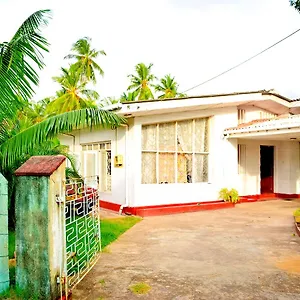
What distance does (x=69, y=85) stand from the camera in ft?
88.6

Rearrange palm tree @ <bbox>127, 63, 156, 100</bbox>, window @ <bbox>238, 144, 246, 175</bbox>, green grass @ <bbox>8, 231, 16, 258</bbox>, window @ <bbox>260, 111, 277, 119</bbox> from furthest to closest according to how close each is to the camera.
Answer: palm tree @ <bbox>127, 63, 156, 100</bbox>, window @ <bbox>260, 111, 277, 119</bbox>, window @ <bbox>238, 144, 246, 175</bbox>, green grass @ <bbox>8, 231, 16, 258</bbox>

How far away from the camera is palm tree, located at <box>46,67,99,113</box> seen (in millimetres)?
26031

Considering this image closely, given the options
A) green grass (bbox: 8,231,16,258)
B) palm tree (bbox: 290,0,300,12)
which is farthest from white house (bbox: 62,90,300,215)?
green grass (bbox: 8,231,16,258)

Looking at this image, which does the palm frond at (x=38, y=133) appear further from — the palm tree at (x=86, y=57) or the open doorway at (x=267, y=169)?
the palm tree at (x=86, y=57)

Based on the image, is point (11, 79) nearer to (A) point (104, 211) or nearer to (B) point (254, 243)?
(B) point (254, 243)

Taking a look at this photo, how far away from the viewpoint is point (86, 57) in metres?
28.3

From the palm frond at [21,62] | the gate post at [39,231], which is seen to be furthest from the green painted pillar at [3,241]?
the palm frond at [21,62]

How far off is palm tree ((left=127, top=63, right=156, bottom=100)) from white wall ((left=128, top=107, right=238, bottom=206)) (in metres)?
22.6

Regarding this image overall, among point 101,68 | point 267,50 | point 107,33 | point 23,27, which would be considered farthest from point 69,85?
point 23,27

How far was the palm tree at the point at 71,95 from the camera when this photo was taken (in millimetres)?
26031

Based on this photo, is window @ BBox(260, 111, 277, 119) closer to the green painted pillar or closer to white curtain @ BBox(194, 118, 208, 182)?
white curtain @ BBox(194, 118, 208, 182)

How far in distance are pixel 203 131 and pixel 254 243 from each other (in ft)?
21.0

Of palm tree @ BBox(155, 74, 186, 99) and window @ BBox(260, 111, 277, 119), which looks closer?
window @ BBox(260, 111, 277, 119)

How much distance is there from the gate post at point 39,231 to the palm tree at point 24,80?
1654mm
